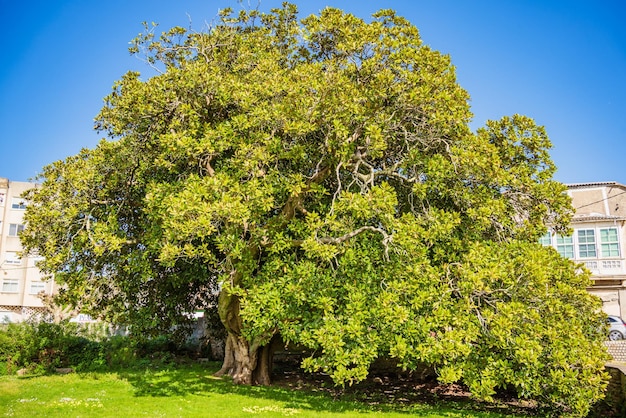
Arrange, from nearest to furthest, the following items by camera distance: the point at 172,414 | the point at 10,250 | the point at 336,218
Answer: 1. the point at 172,414
2. the point at 336,218
3. the point at 10,250

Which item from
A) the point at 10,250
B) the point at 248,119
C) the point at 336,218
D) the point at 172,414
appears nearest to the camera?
the point at 172,414

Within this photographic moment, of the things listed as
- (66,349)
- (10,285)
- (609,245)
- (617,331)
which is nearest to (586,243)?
(609,245)

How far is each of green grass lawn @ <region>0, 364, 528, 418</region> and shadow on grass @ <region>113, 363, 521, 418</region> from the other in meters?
0.03

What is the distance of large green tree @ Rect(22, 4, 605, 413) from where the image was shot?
42.8ft

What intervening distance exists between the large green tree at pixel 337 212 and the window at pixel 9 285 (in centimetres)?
3704

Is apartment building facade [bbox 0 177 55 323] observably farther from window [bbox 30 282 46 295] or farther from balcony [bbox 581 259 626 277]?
balcony [bbox 581 259 626 277]

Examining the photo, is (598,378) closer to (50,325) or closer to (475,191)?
(475,191)

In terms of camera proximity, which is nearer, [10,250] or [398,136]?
[398,136]

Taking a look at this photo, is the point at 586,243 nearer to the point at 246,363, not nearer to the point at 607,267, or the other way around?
the point at 607,267

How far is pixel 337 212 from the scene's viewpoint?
46.6 feet

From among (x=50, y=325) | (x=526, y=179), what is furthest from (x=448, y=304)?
(x=50, y=325)

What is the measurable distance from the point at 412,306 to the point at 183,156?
26.5 ft

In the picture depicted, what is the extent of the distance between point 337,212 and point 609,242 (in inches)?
958

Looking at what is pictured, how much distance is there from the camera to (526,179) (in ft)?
53.0
